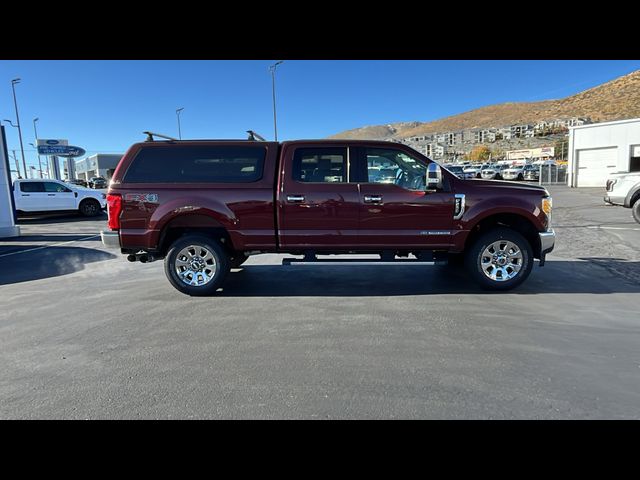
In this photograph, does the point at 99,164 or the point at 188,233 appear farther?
the point at 99,164

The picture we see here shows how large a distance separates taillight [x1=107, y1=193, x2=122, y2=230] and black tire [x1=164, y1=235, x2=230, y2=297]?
0.82 metres

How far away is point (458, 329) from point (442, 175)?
217cm

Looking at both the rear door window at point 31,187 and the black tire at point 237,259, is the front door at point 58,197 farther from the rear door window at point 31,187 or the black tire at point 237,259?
the black tire at point 237,259

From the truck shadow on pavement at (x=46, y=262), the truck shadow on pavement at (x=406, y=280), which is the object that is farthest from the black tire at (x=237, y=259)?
the truck shadow on pavement at (x=46, y=262)

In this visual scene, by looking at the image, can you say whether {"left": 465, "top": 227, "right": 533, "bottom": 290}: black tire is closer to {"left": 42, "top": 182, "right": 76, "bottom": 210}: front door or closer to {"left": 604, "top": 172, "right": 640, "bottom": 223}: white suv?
{"left": 604, "top": 172, "right": 640, "bottom": 223}: white suv

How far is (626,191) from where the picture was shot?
10.6m

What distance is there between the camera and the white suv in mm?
10383

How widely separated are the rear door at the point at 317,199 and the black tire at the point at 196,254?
907 mm

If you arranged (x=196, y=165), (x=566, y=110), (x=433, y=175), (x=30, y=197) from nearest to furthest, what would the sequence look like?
(x=433, y=175), (x=196, y=165), (x=30, y=197), (x=566, y=110)

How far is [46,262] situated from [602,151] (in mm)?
29822

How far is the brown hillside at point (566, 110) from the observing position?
53875 mm

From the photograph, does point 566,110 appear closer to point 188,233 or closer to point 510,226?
point 510,226

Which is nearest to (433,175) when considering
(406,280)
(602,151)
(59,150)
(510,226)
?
(510,226)
